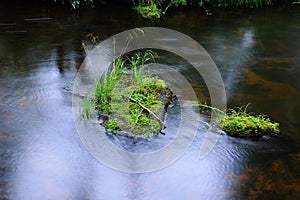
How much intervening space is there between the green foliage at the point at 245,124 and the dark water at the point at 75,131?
120mm

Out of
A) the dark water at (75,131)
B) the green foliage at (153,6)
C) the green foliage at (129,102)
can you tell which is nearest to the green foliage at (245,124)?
the dark water at (75,131)

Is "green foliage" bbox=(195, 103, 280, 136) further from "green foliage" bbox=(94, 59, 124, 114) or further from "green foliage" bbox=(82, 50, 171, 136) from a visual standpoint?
"green foliage" bbox=(94, 59, 124, 114)

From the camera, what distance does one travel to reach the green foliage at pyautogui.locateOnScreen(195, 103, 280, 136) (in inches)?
189

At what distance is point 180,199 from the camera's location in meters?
3.76

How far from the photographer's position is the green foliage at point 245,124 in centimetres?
480

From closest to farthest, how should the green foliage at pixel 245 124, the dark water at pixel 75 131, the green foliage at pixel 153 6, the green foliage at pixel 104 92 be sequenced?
the dark water at pixel 75 131 → the green foliage at pixel 245 124 → the green foliage at pixel 104 92 → the green foliage at pixel 153 6

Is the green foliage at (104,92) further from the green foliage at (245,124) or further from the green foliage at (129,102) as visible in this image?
the green foliage at (245,124)

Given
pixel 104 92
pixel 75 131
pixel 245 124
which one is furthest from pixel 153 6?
pixel 75 131

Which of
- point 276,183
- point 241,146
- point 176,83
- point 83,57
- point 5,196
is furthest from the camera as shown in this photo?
point 83,57

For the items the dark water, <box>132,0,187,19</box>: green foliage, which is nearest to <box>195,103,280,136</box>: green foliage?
the dark water

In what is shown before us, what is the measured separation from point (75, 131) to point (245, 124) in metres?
2.00

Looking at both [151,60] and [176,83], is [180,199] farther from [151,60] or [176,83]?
[151,60]

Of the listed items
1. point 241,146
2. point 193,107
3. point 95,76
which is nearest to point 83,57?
point 95,76

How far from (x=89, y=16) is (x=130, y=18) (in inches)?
36.5
